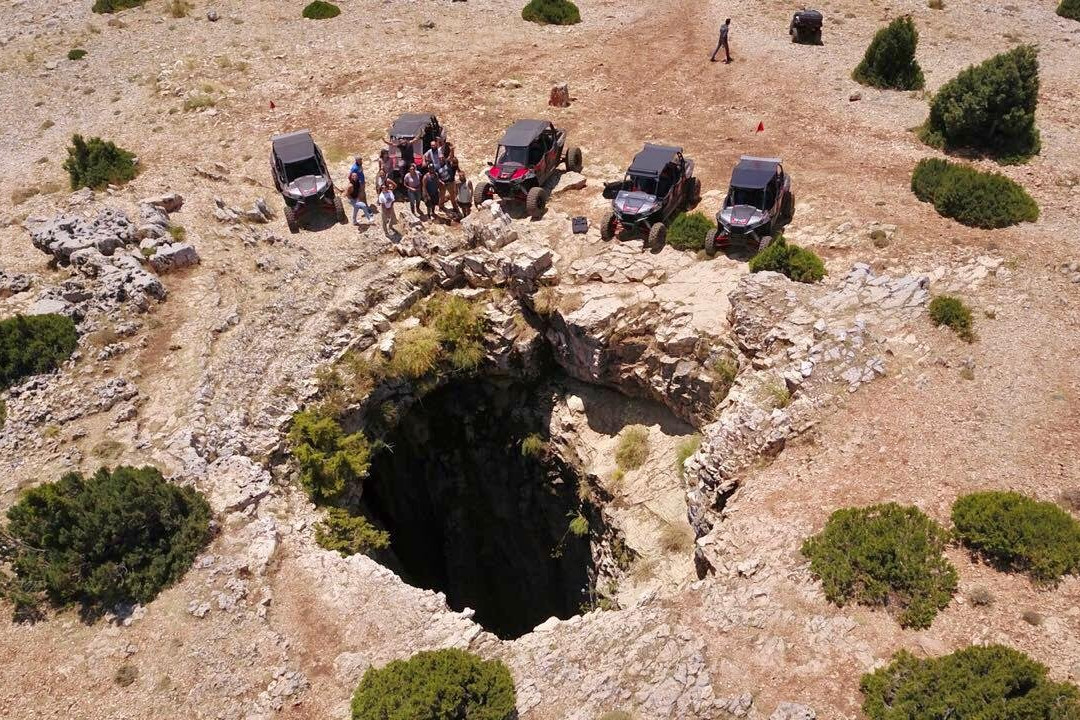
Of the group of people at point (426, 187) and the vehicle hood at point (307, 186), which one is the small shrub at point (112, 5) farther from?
the group of people at point (426, 187)

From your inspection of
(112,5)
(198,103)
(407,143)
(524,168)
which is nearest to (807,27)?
(524,168)

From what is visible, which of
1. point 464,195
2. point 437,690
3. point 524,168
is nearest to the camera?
point 437,690

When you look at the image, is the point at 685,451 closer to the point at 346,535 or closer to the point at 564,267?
the point at 564,267

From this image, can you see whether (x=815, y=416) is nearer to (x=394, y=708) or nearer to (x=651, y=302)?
(x=651, y=302)

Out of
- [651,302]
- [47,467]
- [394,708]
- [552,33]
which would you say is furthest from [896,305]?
[552,33]

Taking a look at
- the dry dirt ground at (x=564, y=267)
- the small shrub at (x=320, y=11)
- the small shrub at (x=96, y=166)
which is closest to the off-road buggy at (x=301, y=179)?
the dry dirt ground at (x=564, y=267)

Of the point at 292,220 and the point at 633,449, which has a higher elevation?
the point at 292,220

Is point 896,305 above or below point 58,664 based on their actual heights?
above
